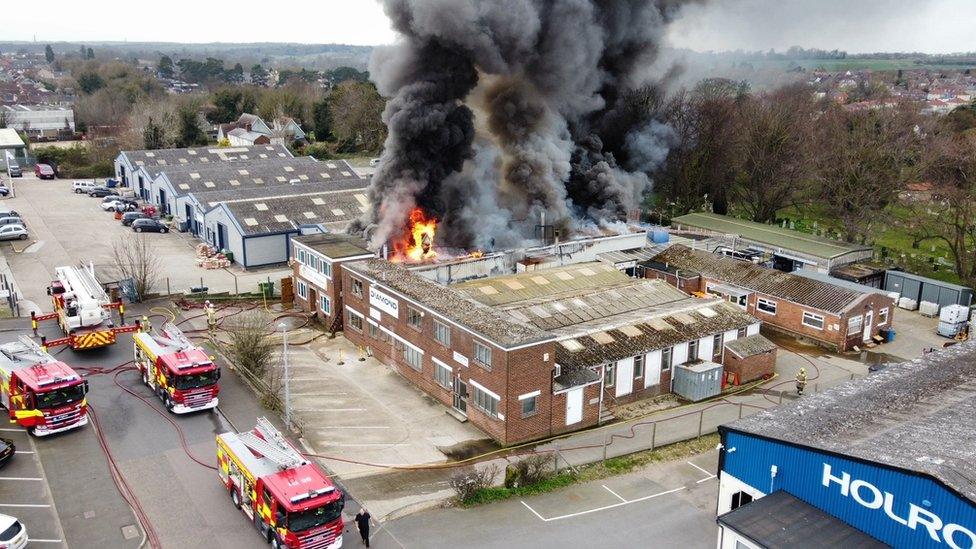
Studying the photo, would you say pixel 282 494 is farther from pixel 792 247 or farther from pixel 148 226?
pixel 148 226

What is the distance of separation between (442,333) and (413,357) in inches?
94.8

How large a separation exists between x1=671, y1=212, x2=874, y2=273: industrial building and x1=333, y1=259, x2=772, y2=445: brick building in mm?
12365

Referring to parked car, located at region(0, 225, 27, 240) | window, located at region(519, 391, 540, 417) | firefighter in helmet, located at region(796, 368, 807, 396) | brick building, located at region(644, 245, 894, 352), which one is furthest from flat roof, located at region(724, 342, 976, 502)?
parked car, located at region(0, 225, 27, 240)

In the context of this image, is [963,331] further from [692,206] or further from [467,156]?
[692,206]

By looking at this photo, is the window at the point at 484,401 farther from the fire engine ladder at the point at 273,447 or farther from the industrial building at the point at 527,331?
the fire engine ladder at the point at 273,447

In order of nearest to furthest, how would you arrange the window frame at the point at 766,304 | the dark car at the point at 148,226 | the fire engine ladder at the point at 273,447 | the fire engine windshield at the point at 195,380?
the fire engine ladder at the point at 273,447
the fire engine windshield at the point at 195,380
the window frame at the point at 766,304
the dark car at the point at 148,226

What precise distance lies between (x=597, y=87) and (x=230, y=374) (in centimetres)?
3436

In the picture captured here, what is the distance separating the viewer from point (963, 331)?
35.6 meters

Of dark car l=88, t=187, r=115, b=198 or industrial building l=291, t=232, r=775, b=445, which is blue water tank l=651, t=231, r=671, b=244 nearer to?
industrial building l=291, t=232, r=775, b=445

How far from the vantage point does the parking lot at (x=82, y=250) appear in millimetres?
40625

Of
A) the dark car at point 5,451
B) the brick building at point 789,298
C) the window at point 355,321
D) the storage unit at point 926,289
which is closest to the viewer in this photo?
the dark car at point 5,451

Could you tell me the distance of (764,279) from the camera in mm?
36812

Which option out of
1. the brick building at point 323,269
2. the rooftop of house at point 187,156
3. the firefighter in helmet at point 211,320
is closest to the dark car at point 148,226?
the rooftop of house at point 187,156

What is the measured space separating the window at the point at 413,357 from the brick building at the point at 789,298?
537 inches
